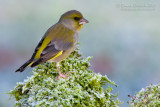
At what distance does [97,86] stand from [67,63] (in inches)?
22.0

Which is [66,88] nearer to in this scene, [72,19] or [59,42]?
[59,42]

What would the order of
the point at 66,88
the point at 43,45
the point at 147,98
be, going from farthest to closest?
1. the point at 43,45
2. the point at 147,98
3. the point at 66,88

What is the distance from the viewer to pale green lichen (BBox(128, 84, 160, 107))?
3.29 m

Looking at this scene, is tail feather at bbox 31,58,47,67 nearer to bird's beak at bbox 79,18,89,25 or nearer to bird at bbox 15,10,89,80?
bird at bbox 15,10,89,80

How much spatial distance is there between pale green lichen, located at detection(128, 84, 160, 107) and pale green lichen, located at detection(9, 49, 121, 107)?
24 cm

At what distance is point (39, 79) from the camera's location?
3.25 m

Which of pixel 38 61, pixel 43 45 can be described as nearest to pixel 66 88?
pixel 38 61

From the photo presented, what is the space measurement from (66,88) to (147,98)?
1.08 metres

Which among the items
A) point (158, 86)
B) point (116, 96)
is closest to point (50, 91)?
point (116, 96)

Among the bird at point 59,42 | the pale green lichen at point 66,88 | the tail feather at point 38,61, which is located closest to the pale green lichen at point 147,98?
the pale green lichen at point 66,88

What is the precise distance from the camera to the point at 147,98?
3.37 metres

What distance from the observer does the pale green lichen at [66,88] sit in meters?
3.00

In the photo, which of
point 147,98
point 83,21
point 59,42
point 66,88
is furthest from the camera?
point 83,21

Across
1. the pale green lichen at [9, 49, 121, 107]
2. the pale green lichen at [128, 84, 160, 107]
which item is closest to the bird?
the pale green lichen at [9, 49, 121, 107]
